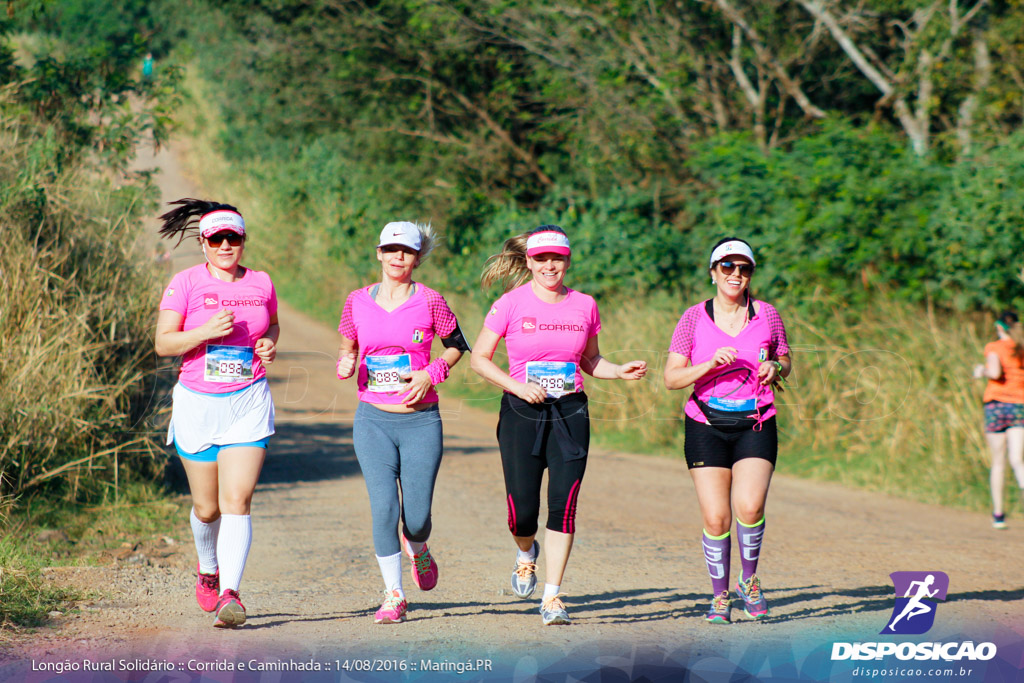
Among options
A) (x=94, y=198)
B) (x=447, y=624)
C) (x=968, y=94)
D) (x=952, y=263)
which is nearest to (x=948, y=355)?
(x=952, y=263)

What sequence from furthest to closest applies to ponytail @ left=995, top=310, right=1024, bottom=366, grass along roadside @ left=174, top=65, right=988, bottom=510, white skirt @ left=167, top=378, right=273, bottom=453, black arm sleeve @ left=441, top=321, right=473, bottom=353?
grass along roadside @ left=174, top=65, right=988, bottom=510 → ponytail @ left=995, top=310, right=1024, bottom=366 → black arm sleeve @ left=441, top=321, right=473, bottom=353 → white skirt @ left=167, top=378, right=273, bottom=453

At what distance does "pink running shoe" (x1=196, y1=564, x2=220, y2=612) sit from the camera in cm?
565

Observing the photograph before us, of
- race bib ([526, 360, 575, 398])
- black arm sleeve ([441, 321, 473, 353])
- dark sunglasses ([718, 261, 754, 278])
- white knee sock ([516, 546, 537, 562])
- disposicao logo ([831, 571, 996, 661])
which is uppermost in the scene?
dark sunglasses ([718, 261, 754, 278])

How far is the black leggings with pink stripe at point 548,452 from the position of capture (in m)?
5.59

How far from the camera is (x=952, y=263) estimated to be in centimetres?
1227

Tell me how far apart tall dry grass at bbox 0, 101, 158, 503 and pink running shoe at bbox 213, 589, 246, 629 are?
2667 millimetres

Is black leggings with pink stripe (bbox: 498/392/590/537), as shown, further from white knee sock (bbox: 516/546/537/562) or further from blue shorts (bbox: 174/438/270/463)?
blue shorts (bbox: 174/438/270/463)

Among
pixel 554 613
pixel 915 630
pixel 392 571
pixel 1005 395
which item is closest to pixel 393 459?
pixel 392 571

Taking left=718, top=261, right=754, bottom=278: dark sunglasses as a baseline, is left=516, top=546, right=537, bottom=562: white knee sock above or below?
below

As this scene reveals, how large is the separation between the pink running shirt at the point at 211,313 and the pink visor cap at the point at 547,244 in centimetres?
133

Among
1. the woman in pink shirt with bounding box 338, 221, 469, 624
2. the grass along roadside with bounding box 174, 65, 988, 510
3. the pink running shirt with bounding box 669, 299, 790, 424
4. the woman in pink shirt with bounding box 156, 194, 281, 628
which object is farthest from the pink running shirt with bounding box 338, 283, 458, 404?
the grass along roadside with bounding box 174, 65, 988, 510

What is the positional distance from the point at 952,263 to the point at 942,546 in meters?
4.64

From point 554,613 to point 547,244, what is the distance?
188cm

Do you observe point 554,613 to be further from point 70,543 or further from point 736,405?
point 70,543
